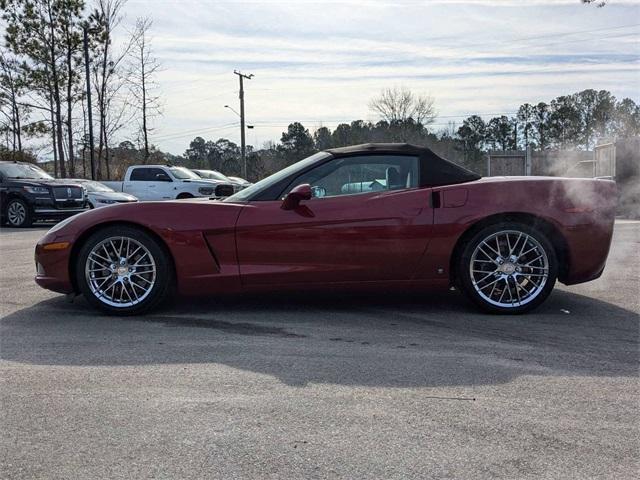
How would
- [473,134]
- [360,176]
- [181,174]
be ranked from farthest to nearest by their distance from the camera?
[473,134] < [181,174] < [360,176]

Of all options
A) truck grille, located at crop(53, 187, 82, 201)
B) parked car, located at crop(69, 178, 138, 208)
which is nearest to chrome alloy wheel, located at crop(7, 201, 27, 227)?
truck grille, located at crop(53, 187, 82, 201)

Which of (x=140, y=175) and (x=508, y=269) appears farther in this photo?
(x=140, y=175)

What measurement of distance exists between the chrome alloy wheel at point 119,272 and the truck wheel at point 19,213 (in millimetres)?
11548

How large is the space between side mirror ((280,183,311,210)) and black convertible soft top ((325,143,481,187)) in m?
0.49

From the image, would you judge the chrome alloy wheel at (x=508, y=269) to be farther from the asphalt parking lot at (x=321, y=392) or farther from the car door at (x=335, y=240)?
the car door at (x=335, y=240)

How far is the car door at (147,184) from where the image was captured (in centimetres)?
1982

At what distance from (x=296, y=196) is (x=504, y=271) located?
168 cm

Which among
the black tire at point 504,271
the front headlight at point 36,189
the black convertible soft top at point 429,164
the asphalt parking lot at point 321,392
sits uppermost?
the front headlight at point 36,189

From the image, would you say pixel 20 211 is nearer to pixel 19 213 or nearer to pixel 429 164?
pixel 19 213

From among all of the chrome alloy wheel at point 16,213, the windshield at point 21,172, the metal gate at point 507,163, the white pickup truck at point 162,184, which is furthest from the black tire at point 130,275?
the white pickup truck at point 162,184

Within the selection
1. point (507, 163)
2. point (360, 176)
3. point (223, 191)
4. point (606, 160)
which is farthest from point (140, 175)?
point (360, 176)

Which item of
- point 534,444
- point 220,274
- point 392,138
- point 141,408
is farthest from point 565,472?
point 392,138

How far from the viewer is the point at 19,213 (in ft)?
48.9

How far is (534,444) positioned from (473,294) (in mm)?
2176
